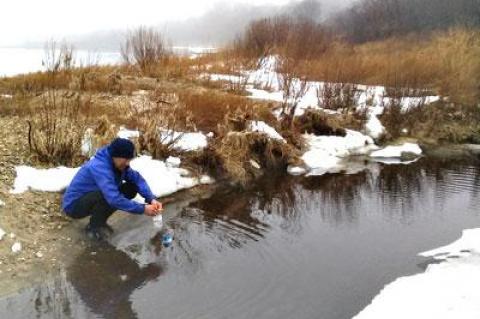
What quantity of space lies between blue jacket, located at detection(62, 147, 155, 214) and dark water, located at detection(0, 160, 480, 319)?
25.5 inches

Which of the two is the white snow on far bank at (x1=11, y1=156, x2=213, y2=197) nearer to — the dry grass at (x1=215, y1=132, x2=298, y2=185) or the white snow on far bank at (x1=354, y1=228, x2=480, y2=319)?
the dry grass at (x1=215, y1=132, x2=298, y2=185)

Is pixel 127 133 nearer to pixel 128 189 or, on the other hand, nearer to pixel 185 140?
pixel 185 140

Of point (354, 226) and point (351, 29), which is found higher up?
point (351, 29)

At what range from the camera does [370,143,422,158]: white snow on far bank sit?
12.7 metres

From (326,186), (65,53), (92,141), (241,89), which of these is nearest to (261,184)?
(326,186)

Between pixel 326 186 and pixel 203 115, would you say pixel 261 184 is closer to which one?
pixel 326 186

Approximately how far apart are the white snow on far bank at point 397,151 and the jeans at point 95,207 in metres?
7.91

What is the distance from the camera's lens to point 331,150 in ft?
40.0

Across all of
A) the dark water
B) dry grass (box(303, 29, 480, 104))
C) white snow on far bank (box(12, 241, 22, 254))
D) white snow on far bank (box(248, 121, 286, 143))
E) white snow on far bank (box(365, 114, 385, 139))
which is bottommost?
the dark water

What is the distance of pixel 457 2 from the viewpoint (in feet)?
129

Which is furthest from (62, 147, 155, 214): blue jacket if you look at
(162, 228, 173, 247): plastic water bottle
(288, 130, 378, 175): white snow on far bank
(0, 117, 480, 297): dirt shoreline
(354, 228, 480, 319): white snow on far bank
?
(288, 130, 378, 175): white snow on far bank

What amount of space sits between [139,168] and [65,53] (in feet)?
7.88

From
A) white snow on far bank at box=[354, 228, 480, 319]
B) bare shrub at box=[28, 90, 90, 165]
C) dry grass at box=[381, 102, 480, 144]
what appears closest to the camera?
white snow on far bank at box=[354, 228, 480, 319]

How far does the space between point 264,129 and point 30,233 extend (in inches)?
223
